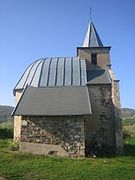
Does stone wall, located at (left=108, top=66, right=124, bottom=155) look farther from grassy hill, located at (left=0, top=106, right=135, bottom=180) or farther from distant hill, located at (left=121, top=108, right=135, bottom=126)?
distant hill, located at (left=121, top=108, right=135, bottom=126)

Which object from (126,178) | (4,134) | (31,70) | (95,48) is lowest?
(126,178)

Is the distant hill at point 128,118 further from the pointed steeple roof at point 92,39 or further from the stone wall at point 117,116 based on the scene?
the stone wall at point 117,116

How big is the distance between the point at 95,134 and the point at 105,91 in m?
2.79

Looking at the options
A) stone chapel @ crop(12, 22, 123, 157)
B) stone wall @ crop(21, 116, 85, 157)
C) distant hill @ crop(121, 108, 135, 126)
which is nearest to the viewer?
stone wall @ crop(21, 116, 85, 157)

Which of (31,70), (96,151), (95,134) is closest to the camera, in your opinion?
(96,151)

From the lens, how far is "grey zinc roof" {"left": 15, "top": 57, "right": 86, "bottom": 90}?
1833cm

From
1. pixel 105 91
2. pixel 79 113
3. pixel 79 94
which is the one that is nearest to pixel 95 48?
pixel 105 91

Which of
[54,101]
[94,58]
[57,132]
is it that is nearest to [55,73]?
[54,101]

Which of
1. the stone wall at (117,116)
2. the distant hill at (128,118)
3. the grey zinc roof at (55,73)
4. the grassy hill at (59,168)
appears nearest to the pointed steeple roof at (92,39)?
the grey zinc roof at (55,73)

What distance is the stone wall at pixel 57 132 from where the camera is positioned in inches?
563

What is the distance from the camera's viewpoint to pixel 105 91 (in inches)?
719

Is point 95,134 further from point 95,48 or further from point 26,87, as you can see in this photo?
point 95,48

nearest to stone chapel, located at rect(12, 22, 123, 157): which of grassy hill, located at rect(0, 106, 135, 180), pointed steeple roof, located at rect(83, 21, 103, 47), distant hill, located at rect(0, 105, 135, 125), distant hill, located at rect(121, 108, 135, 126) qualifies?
pointed steeple roof, located at rect(83, 21, 103, 47)

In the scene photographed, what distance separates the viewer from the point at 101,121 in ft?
58.6
